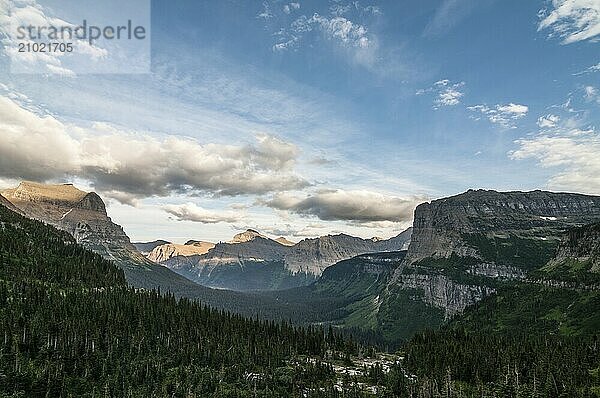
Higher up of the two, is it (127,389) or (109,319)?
(109,319)

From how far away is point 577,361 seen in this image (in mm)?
173125

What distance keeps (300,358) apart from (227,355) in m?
34.9

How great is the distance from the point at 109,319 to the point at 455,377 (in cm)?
14703

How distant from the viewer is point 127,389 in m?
145

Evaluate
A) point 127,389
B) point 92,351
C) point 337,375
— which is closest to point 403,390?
point 337,375

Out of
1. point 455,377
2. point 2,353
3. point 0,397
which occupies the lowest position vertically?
point 455,377

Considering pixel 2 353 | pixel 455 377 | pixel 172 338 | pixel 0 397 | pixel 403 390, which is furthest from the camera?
pixel 172 338

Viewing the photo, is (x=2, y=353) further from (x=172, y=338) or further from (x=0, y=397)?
(x=172, y=338)

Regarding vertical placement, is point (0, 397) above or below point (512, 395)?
above

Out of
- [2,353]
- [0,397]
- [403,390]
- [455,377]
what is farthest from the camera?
[455,377]

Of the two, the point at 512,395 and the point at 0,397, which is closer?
the point at 0,397

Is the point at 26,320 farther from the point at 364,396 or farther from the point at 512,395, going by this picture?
the point at 512,395

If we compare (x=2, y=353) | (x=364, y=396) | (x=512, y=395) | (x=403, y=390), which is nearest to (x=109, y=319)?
(x=2, y=353)

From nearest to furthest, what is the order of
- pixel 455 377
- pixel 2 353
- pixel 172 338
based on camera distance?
pixel 2 353
pixel 455 377
pixel 172 338
